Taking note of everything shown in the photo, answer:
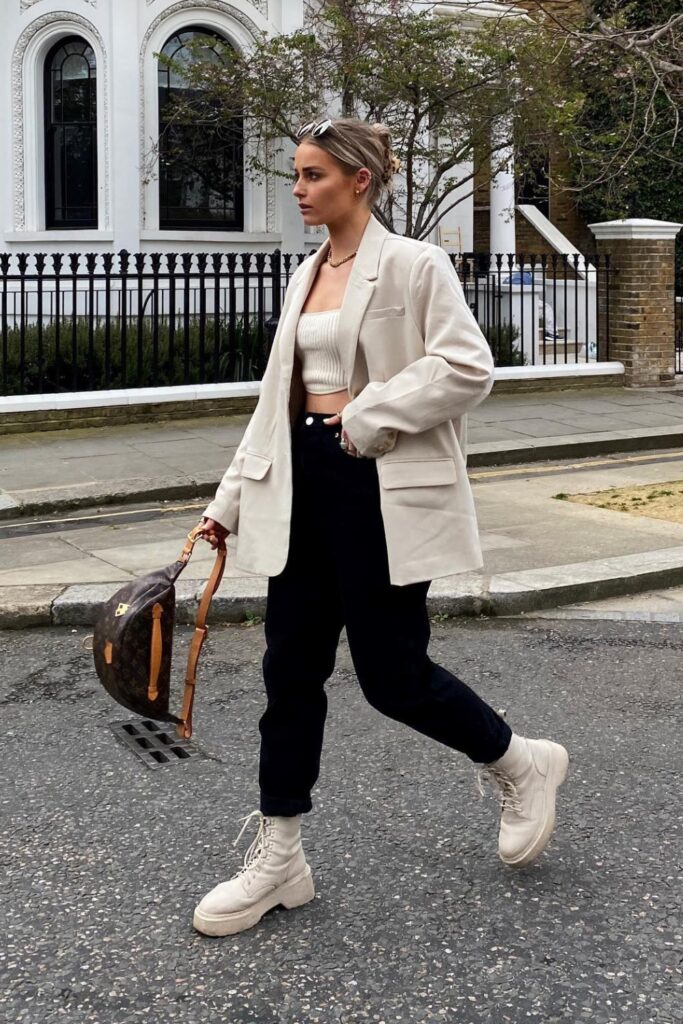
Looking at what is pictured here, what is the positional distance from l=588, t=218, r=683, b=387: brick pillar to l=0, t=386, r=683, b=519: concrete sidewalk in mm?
765

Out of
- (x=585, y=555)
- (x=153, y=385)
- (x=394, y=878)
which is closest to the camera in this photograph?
(x=394, y=878)

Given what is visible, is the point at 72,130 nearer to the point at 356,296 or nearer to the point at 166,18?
the point at 166,18

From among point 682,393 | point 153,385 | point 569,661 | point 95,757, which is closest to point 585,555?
point 569,661

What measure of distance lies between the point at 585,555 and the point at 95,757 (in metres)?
3.68

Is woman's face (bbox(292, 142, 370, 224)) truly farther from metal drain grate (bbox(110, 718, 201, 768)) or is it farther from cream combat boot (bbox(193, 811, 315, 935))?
metal drain grate (bbox(110, 718, 201, 768))

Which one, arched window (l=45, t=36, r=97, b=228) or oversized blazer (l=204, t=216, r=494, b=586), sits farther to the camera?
arched window (l=45, t=36, r=97, b=228)

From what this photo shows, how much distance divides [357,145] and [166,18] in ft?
47.4

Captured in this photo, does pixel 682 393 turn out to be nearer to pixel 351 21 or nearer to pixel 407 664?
pixel 351 21

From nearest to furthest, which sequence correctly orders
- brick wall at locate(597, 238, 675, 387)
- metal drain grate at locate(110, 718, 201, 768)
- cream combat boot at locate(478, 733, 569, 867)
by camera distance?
cream combat boot at locate(478, 733, 569, 867) → metal drain grate at locate(110, 718, 201, 768) → brick wall at locate(597, 238, 675, 387)

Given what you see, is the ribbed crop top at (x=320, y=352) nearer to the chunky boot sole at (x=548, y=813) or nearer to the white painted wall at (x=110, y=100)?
the chunky boot sole at (x=548, y=813)

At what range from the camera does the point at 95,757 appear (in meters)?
4.52

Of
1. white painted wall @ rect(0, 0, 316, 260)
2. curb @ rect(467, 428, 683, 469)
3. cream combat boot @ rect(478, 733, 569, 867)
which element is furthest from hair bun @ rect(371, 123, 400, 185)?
white painted wall @ rect(0, 0, 316, 260)

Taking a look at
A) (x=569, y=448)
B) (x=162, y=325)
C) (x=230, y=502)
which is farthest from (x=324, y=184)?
(x=162, y=325)

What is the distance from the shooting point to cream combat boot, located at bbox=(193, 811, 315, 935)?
3273 millimetres
